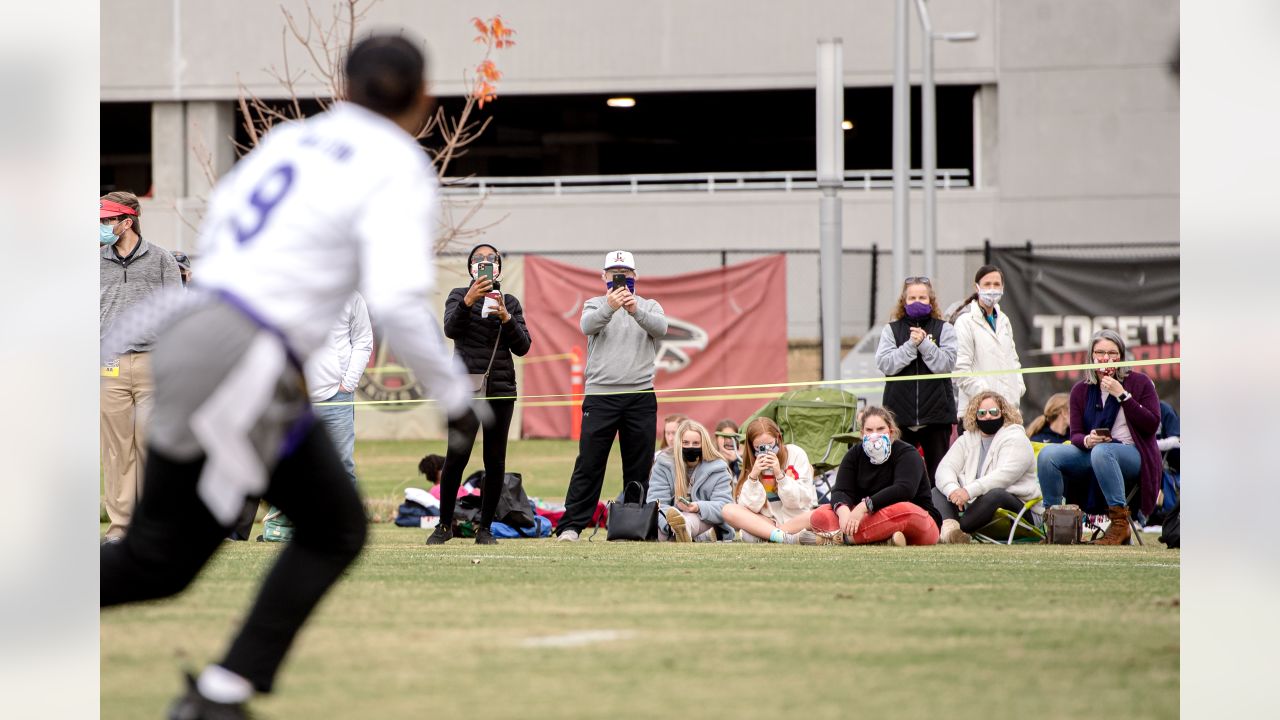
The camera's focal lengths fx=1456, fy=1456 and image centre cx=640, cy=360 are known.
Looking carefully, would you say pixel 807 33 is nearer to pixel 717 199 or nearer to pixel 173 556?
pixel 717 199

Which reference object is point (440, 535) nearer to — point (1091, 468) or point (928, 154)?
point (1091, 468)

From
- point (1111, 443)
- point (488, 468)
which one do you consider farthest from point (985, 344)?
point (488, 468)

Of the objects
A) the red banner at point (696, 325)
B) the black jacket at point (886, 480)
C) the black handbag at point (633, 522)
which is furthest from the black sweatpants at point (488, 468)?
the red banner at point (696, 325)

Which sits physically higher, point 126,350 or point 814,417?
point 126,350

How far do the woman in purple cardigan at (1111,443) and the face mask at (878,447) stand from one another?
3.92 feet

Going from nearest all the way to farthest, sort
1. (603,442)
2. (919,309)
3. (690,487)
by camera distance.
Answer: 1. (603,442)
2. (690,487)
3. (919,309)

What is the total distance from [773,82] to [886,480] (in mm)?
15783

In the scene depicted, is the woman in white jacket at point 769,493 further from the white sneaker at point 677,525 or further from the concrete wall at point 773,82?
the concrete wall at point 773,82

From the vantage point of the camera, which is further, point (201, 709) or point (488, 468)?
point (488, 468)

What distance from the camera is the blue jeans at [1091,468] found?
923cm

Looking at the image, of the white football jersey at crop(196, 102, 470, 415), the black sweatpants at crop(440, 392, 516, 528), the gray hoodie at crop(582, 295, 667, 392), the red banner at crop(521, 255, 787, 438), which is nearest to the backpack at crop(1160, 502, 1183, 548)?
the gray hoodie at crop(582, 295, 667, 392)

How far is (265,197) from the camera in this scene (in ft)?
11.7

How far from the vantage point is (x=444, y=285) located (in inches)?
808
